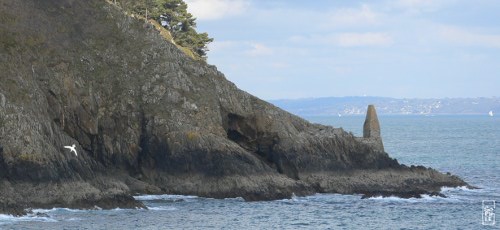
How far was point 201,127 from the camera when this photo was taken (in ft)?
243

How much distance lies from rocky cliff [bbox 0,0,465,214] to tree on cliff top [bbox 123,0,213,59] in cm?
2777

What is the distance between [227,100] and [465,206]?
66.4 feet

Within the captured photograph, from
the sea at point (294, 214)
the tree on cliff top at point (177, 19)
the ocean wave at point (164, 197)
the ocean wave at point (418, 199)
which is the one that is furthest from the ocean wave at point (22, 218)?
the tree on cliff top at point (177, 19)

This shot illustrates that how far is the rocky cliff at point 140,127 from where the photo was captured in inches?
2603

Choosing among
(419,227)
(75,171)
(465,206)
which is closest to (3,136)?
(75,171)

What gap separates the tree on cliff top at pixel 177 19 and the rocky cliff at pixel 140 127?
27.8m

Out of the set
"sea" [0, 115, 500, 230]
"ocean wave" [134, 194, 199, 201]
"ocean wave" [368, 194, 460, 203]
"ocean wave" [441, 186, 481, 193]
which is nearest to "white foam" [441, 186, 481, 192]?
"ocean wave" [441, 186, 481, 193]

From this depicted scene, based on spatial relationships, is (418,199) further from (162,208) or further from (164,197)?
(162,208)

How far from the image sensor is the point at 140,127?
2913 inches

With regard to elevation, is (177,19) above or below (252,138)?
above

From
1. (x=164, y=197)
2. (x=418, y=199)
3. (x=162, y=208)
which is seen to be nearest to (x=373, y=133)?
(x=418, y=199)

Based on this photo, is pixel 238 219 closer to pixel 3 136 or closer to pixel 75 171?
pixel 75 171

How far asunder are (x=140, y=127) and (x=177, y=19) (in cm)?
3977

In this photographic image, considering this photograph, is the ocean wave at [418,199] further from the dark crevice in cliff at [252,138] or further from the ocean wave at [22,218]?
the ocean wave at [22,218]
